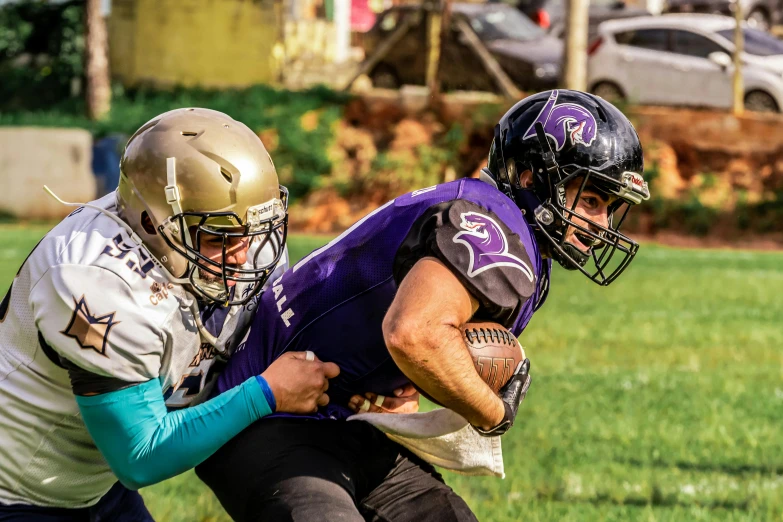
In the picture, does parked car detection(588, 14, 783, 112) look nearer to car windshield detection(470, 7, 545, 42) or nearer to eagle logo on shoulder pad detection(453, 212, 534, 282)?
car windshield detection(470, 7, 545, 42)

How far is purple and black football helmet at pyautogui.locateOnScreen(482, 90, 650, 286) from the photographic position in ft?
11.4

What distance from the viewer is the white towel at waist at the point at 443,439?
3309 millimetres

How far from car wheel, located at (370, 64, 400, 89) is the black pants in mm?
20178

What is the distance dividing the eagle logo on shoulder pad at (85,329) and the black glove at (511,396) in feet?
3.50

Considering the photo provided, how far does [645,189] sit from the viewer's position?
142 inches

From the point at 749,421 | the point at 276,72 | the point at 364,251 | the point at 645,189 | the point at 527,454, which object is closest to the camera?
the point at 364,251

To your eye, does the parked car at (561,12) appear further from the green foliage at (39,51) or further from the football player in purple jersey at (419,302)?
the football player in purple jersey at (419,302)

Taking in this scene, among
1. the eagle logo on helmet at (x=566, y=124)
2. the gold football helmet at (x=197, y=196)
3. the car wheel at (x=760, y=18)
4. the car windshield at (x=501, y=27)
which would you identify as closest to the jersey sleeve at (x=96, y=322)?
the gold football helmet at (x=197, y=196)

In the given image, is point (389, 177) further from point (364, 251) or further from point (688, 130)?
point (364, 251)

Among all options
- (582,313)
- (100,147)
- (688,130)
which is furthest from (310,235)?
(582,313)

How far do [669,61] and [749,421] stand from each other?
1482cm

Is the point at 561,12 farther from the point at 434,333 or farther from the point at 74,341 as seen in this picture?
the point at 74,341

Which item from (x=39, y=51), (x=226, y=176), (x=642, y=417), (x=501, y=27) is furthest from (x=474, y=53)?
(x=226, y=176)

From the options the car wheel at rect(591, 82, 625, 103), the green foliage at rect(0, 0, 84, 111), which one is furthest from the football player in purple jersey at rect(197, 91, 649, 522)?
the green foliage at rect(0, 0, 84, 111)
